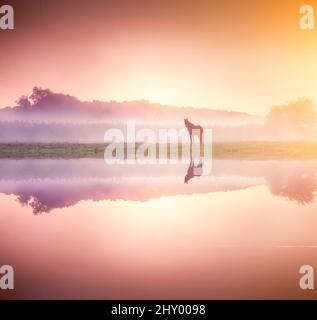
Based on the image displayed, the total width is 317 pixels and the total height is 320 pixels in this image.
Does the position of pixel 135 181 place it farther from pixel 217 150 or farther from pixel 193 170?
pixel 217 150

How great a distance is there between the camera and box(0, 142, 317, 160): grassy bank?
10.5 feet

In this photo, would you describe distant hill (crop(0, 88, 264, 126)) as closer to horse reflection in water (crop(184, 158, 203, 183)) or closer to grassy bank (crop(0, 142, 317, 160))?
grassy bank (crop(0, 142, 317, 160))

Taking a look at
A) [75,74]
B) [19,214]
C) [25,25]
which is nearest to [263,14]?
[75,74]

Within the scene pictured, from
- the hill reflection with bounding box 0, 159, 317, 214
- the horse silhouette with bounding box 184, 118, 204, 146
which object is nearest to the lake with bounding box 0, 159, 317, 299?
the hill reflection with bounding box 0, 159, 317, 214

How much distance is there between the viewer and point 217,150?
356cm

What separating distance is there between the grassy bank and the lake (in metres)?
0.10

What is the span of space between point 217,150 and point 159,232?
89 centimetres

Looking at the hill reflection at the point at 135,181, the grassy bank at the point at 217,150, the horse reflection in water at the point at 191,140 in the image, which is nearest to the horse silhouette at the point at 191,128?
the horse reflection in water at the point at 191,140

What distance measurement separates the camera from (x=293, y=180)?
3.32 m

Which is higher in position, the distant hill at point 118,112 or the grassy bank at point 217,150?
the distant hill at point 118,112

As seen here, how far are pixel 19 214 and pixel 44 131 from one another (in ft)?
2.07

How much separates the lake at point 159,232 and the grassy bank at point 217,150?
10 cm

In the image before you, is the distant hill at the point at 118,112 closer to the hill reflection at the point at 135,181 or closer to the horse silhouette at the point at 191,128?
the horse silhouette at the point at 191,128

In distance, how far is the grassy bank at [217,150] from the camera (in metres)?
3.20
